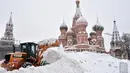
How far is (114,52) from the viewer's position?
48.2 metres

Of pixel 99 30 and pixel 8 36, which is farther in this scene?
pixel 8 36

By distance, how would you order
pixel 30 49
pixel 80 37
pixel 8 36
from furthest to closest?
pixel 8 36, pixel 80 37, pixel 30 49

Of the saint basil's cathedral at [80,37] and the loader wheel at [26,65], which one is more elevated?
the saint basil's cathedral at [80,37]

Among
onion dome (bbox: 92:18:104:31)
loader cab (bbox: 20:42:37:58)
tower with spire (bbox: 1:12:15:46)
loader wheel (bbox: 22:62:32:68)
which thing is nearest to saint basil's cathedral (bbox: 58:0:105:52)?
onion dome (bbox: 92:18:104:31)

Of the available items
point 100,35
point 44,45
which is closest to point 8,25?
point 100,35

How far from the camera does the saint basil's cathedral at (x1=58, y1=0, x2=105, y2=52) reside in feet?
113

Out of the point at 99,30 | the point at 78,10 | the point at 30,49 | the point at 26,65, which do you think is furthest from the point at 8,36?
the point at 26,65

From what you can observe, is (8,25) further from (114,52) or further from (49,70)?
(49,70)

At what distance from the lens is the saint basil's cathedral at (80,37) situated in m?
34.3

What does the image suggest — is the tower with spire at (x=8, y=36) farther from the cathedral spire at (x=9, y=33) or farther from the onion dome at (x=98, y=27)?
the onion dome at (x=98, y=27)

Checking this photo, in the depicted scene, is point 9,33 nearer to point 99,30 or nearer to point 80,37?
point 99,30

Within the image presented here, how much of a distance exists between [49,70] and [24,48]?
3.33 meters

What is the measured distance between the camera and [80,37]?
116 ft

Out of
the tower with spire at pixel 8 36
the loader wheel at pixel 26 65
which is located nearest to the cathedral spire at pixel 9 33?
the tower with spire at pixel 8 36
